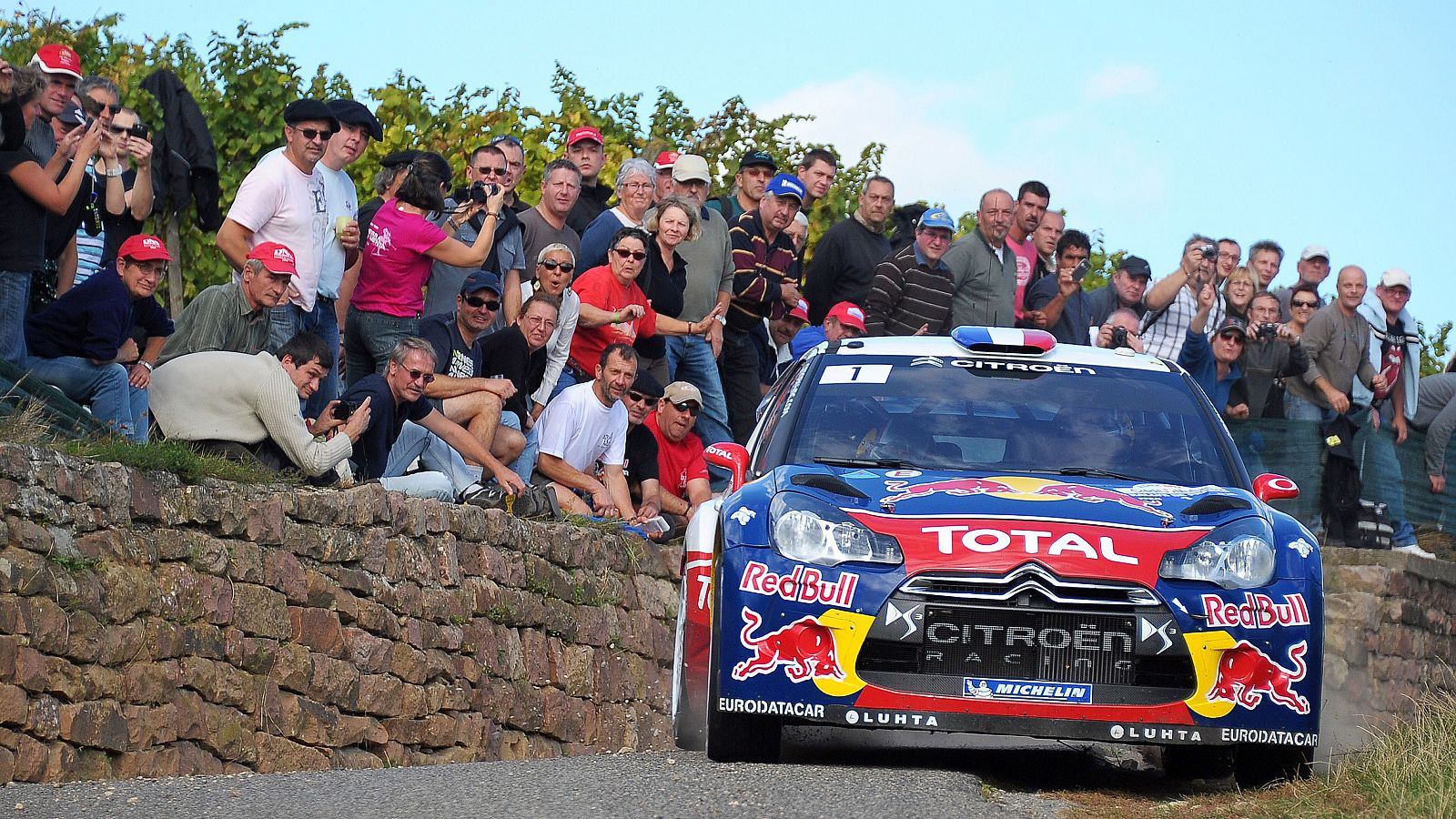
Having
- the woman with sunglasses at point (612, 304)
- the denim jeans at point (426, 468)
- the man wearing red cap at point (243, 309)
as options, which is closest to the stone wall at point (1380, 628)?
the woman with sunglasses at point (612, 304)

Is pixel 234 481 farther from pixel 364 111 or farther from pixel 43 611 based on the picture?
pixel 364 111

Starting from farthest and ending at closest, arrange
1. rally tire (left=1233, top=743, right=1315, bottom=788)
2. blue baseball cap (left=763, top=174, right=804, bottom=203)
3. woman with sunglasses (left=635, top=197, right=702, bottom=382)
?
blue baseball cap (left=763, top=174, right=804, bottom=203), woman with sunglasses (left=635, top=197, right=702, bottom=382), rally tire (left=1233, top=743, right=1315, bottom=788)

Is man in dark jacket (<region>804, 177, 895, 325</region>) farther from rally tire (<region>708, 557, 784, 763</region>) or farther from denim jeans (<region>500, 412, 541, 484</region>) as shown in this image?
rally tire (<region>708, 557, 784, 763</region>)

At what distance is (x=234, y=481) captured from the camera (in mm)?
9664

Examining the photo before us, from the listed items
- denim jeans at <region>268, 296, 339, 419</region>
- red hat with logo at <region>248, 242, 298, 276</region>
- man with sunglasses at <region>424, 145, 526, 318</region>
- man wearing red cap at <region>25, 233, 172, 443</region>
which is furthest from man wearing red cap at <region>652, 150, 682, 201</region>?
man wearing red cap at <region>25, 233, 172, 443</region>

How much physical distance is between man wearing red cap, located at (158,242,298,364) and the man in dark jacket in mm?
5730

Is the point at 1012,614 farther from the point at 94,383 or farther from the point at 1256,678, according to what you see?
the point at 94,383

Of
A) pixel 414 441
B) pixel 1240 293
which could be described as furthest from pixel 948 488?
pixel 1240 293

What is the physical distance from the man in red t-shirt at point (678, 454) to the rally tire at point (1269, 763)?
657cm

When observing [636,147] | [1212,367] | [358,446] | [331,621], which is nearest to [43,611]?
[331,621]

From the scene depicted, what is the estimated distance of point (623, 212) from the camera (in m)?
13.9

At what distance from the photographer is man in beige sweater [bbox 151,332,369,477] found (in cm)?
989

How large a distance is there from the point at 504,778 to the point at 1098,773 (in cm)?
270

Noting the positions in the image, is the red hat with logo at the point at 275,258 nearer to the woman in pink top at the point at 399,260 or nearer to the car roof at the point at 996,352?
the woman in pink top at the point at 399,260
